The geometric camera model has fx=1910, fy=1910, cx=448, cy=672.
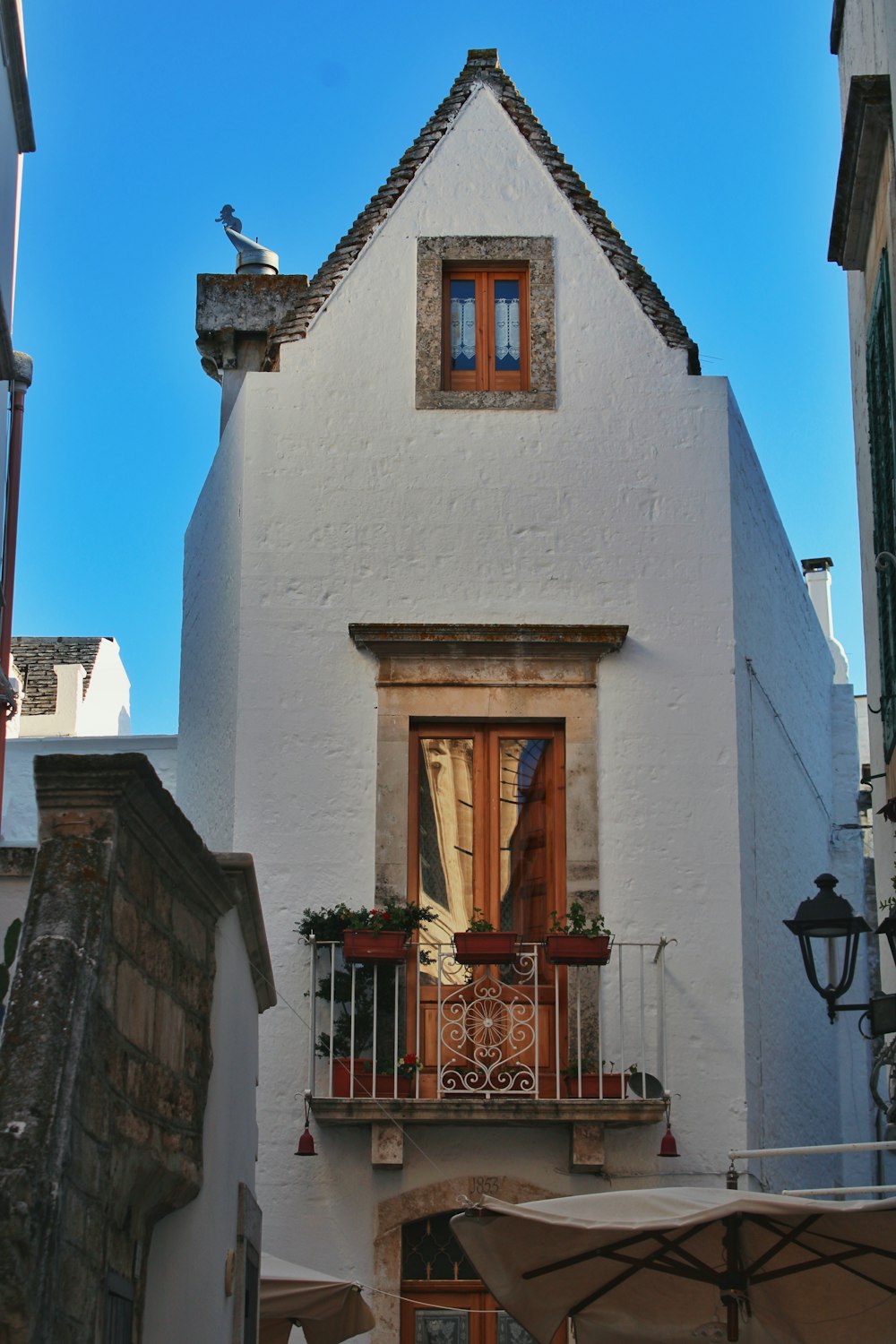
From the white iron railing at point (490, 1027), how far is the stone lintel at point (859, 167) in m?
4.37

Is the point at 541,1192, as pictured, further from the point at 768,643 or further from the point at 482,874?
the point at 768,643

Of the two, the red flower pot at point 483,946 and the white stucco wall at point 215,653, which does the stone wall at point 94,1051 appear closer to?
the red flower pot at point 483,946

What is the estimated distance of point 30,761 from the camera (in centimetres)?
1805

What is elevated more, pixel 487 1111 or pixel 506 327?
pixel 506 327

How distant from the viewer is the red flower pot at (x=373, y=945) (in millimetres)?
11531

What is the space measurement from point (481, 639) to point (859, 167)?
170 inches

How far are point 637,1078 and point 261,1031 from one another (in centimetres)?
234

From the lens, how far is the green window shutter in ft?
30.3

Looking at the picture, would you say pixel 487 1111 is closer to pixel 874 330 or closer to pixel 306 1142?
pixel 306 1142

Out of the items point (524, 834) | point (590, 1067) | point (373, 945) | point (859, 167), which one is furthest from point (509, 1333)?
point (859, 167)

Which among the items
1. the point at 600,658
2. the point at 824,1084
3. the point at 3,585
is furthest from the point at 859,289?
the point at 824,1084

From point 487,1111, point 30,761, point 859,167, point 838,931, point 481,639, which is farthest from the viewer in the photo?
point 30,761

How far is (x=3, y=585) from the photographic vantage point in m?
11.9

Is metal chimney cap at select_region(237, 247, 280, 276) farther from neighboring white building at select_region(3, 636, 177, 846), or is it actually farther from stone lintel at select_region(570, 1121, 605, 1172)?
stone lintel at select_region(570, 1121, 605, 1172)
